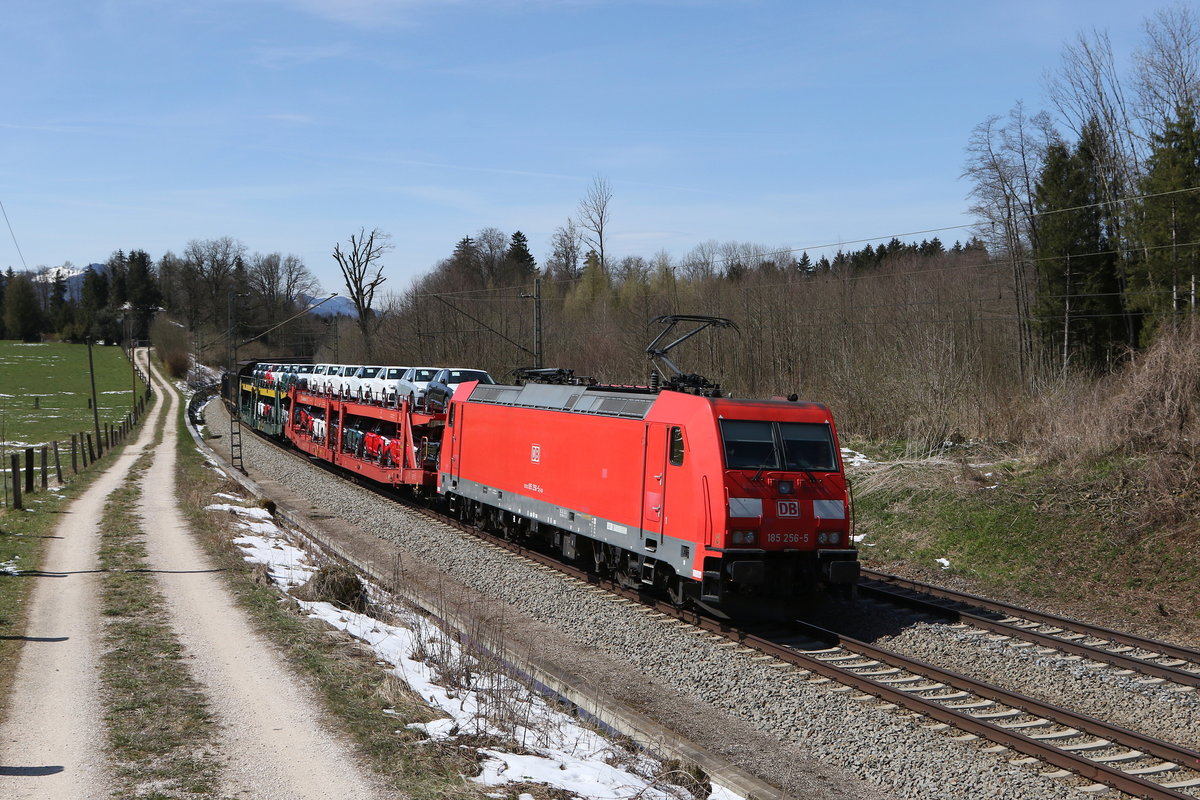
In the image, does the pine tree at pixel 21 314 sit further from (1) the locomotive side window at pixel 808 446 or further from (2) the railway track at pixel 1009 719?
(2) the railway track at pixel 1009 719

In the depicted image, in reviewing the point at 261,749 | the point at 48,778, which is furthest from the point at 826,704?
the point at 48,778

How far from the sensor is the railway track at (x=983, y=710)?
8.16 m

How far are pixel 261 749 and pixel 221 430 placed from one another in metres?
51.3

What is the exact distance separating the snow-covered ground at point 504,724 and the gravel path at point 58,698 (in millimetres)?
2512

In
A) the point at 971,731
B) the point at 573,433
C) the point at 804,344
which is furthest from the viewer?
the point at 804,344

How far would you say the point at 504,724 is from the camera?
335 inches

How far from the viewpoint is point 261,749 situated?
7.29 m

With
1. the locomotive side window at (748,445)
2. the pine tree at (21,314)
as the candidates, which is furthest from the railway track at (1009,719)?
the pine tree at (21,314)

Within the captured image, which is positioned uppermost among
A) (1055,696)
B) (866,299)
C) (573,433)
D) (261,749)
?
(866,299)

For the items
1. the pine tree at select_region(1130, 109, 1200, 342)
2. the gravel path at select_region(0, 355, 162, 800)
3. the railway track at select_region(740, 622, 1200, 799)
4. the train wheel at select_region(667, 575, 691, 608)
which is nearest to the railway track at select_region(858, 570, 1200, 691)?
the railway track at select_region(740, 622, 1200, 799)

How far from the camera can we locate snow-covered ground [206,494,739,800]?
7387 mm

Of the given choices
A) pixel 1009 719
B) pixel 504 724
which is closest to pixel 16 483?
pixel 504 724

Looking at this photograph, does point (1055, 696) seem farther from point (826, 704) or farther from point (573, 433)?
point (573, 433)

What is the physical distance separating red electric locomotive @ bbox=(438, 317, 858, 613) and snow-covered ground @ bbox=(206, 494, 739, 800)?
3263mm
